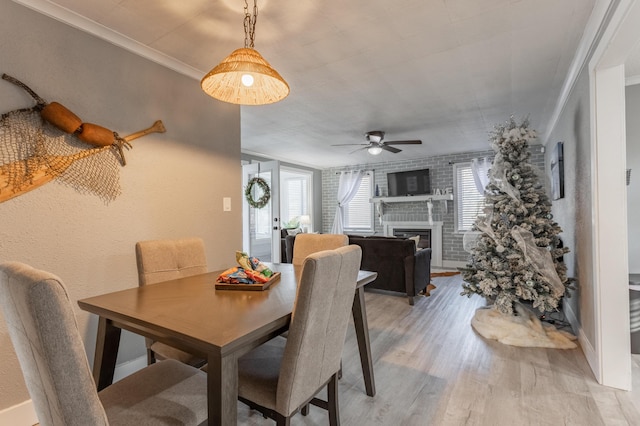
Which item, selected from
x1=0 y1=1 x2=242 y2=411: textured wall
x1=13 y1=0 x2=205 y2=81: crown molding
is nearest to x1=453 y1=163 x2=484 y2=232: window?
x1=0 y1=1 x2=242 y2=411: textured wall

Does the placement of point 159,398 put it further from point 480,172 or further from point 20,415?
point 480,172

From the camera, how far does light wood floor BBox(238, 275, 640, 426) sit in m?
1.77

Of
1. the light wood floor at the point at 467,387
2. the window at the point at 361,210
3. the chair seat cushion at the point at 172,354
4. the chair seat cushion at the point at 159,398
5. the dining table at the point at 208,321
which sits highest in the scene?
the window at the point at 361,210

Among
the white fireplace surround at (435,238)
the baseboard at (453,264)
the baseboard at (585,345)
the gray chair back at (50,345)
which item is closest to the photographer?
the gray chair back at (50,345)

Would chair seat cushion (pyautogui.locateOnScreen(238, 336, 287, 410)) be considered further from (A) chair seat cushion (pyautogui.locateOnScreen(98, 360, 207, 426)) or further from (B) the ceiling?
(B) the ceiling

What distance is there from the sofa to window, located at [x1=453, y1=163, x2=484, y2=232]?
99.9 inches

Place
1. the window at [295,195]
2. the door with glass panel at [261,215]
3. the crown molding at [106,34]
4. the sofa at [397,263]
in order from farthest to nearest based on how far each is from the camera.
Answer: the window at [295,195] → the door with glass panel at [261,215] → the sofa at [397,263] → the crown molding at [106,34]

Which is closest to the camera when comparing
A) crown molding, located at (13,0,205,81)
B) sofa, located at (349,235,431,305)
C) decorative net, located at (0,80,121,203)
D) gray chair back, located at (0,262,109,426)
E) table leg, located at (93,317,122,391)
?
gray chair back, located at (0,262,109,426)

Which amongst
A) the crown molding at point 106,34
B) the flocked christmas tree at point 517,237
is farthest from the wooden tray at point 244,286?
the flocked christmas tree at point 517,237

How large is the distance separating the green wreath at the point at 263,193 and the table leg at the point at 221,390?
4.66 meters

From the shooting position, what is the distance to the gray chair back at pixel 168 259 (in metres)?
1.89

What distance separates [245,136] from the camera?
16.0 ft

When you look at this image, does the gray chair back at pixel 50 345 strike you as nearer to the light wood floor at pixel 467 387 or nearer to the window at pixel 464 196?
the light wood floor at pixel 467 387

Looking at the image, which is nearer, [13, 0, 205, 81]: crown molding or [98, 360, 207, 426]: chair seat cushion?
[98, 360, 207, 426]: chair seat cushion
